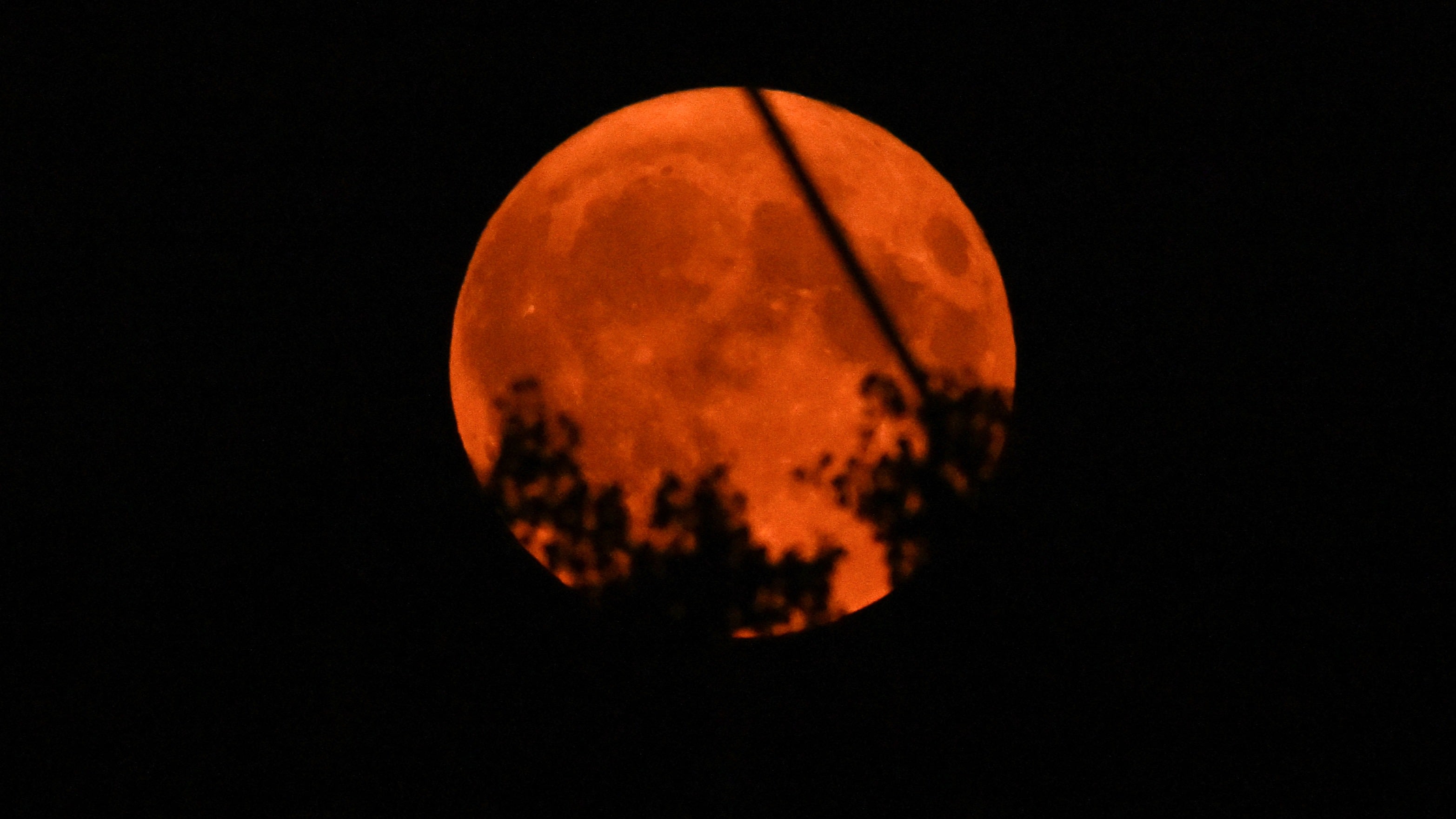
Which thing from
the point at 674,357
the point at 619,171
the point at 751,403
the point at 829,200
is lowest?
the point at 751,403

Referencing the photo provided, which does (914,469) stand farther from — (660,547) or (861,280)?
(660,547)

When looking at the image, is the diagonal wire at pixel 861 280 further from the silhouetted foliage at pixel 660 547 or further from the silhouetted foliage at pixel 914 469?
the silhouetted foliage at pixel 660 547

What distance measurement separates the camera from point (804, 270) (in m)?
4.53

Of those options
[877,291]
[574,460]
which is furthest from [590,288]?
[877,291]

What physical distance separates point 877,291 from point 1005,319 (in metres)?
1.29

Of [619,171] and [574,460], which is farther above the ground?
[619,171]

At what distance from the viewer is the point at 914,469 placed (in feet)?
15.1

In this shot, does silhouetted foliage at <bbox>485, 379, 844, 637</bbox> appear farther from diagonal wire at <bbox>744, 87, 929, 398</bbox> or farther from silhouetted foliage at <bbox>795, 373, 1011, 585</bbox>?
diagonal wire at <bbox>744, 87, 929, 398</bbox>

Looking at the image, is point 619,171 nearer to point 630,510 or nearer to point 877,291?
point 877,291

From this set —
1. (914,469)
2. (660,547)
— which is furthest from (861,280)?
(660,547)

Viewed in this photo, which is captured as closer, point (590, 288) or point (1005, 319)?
point (590, 288)

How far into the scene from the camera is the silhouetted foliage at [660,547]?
4.53 m

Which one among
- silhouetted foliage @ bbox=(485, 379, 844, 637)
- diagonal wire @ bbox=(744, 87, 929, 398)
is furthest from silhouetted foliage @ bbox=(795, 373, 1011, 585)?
silhouetted foliage @ bbox=(485, 379, 844, 637)

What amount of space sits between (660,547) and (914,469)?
5.44 ft
